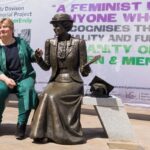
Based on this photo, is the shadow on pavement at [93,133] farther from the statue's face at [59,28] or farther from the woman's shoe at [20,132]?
the statue's face at [59,28]

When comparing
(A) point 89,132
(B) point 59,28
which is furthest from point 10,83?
(A) point 89,132

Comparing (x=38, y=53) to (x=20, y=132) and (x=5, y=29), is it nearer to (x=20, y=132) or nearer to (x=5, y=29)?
(x=5, y=29)

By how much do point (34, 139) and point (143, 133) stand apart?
1674 mm

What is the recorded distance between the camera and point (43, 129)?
20.4 feet

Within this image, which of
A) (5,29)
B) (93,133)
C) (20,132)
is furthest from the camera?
(93,133)

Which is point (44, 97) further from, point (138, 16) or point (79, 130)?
point (138, 16)

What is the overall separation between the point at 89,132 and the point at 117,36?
266 cm

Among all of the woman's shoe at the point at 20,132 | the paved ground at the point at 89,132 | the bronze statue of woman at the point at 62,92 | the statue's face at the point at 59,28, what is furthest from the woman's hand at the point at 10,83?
the statue's face at the point at 59,28

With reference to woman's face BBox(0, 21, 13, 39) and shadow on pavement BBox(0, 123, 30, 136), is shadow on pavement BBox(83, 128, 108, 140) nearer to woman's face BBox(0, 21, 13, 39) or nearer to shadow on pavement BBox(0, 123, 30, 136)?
shadow on pavement BBox(0, 123, 30, 136)

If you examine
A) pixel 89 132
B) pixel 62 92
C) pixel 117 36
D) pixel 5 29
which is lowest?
pixel 89 132

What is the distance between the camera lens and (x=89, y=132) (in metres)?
7.07

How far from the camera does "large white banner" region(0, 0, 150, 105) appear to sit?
909cm

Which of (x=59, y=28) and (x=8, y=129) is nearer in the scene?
(x=59, y=28)

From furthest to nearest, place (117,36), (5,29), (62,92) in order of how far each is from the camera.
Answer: (117,36) → (5,29) → (62,92)
